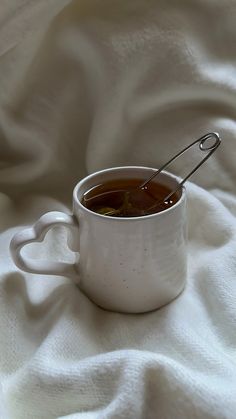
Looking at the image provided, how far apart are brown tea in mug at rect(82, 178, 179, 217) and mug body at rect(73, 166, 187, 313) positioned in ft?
0.04

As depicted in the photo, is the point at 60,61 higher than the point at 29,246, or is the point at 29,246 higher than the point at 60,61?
the point at 60,61

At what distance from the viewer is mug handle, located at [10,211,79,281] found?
477mm

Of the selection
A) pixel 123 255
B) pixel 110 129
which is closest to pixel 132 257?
pixel 123 255

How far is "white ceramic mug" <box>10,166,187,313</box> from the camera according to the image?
45cm

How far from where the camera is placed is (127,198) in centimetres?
51

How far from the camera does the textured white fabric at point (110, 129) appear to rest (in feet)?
1.56

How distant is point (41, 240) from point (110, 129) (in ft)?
0.54

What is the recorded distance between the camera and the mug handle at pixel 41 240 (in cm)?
48

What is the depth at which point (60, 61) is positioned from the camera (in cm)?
60

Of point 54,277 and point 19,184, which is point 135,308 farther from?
point 19,184

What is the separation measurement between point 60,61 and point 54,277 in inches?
8.3

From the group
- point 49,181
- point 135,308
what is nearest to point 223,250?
point 135,308

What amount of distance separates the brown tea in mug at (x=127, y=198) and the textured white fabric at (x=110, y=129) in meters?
0.07

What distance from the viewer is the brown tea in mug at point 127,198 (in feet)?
1.59
